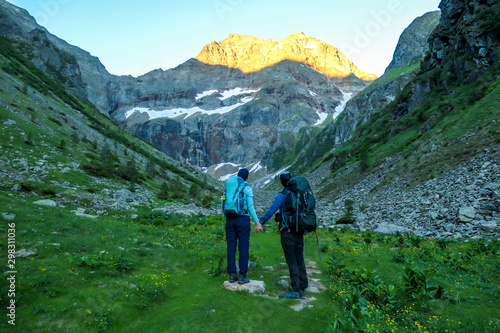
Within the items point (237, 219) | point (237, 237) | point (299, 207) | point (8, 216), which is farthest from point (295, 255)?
point (8, 216)

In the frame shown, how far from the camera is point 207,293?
23.2 ft

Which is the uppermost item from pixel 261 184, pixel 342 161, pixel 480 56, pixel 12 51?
pixel 12 51

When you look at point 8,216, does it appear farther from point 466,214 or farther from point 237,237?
point 466,214

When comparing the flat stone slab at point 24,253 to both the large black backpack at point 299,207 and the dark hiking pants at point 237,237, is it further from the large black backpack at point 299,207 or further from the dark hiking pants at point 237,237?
the large black backpack at point 299,207

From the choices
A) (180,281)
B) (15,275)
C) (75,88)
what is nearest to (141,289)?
(180,281)

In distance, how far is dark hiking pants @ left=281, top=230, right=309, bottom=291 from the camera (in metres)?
7.65

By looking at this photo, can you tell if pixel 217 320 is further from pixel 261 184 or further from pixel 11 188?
pixel 261 184

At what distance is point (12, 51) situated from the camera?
89875 mm

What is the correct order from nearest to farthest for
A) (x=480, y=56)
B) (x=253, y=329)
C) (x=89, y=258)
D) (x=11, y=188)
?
1. (x=253, y=329)
2. (x=89, y=258)
3. (x=11, y=188)
4. (x=480, y=56)

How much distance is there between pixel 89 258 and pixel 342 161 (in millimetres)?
69196

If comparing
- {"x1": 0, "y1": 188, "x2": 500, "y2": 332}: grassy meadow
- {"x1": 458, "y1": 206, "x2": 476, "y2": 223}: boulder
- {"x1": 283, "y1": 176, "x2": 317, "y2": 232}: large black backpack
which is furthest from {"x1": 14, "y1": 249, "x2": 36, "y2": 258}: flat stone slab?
{"x1": 458, "y1": 206, "x2": 476, "y2": 223}: boulder

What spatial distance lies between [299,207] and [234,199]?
2163 mm

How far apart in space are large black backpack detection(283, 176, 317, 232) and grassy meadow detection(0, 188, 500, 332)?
208cm

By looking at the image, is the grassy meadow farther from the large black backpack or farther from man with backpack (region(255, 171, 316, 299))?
the large black backpack
